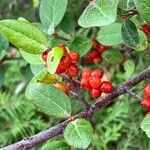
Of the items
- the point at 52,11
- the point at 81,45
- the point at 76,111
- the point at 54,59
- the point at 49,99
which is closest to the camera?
the point at 54,59

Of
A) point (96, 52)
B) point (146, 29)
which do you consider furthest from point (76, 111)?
point (146, 29)

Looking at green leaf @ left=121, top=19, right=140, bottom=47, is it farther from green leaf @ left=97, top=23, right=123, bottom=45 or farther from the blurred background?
the blurred background

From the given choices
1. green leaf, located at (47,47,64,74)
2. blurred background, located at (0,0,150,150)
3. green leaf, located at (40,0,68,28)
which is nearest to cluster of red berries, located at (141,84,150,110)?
green leaf, located at (47,47,64,74)

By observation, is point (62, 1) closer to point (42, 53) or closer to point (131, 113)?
point (42, 53)

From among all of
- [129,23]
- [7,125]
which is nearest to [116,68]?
[7,125]

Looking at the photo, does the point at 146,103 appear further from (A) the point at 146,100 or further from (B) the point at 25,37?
(B) the point at 25,37
